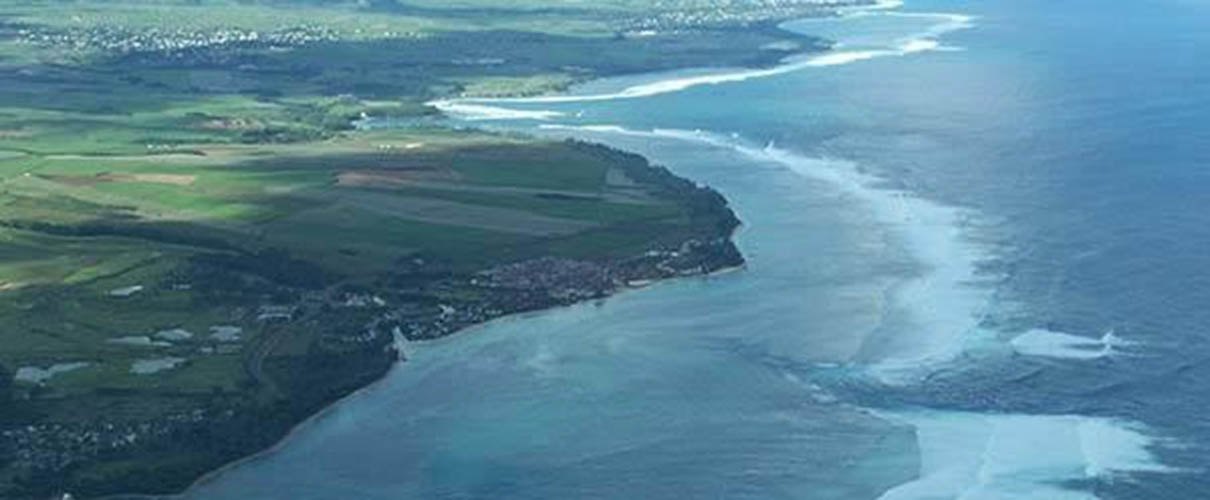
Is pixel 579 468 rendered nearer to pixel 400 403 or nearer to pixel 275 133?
pixel 400 403

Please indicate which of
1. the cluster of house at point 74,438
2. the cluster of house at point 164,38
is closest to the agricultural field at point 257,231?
the cluster of house at point 74,438

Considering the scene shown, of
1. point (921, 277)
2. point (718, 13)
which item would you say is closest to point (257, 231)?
point (921, 277)

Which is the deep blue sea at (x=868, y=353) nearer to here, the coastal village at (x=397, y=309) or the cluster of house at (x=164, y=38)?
the coastal village at (x=397, y=309)

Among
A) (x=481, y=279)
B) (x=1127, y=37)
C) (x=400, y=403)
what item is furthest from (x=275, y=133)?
(x=1127, y=37)

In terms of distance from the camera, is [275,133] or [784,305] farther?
[275,133]

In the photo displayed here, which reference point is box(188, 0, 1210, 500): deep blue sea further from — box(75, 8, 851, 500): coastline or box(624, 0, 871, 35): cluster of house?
box(624, 0, 871, 35): cluster of house

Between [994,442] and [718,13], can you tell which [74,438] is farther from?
[718,13]
